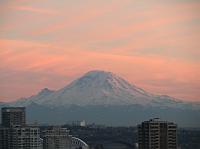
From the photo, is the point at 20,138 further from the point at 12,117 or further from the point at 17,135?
the point at 12,117

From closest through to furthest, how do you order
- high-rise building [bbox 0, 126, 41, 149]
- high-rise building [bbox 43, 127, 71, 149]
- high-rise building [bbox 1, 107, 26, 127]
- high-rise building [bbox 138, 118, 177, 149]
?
high-rise building [bbox 138, 118, 177, 149], high-rise building [bbox 0, 126, 41, 149], high-rise building [bbox 43, 127, 71, 149], high-rise building [bbox 1, 107, 26, 127]

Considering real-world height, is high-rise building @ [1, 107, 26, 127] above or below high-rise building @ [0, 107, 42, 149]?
above

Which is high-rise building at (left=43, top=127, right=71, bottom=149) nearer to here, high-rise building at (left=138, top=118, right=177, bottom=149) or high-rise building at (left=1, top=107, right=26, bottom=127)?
high-rise building at (left=1, top=107, right=26, bottom=127)

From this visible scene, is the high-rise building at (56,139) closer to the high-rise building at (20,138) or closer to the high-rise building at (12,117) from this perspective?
the high-rise building at (20,138)

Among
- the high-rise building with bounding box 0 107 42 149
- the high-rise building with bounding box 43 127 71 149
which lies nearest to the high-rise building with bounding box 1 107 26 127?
the high-rise building with bounding box 0 107 42 149

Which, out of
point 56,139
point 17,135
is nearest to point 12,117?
point 56,139
